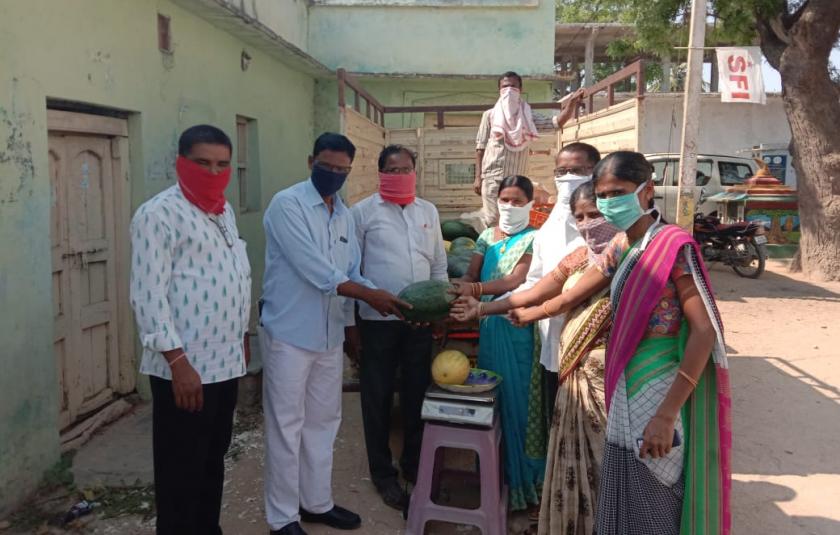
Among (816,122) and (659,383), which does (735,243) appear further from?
(659,383)

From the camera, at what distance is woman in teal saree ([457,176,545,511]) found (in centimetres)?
360

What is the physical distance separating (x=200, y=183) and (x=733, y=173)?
14059mm

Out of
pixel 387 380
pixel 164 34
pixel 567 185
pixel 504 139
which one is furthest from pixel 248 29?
pixel 567 185

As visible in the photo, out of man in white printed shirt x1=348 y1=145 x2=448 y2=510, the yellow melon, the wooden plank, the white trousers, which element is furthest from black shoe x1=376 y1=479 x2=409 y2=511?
the wooden plank

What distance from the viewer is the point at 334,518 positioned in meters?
3.51

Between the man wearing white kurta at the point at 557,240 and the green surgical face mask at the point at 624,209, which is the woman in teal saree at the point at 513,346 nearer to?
the man wearing white kurta at the point at 557,240

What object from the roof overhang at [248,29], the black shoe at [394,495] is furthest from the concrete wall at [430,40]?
the black shoe at [394,495]

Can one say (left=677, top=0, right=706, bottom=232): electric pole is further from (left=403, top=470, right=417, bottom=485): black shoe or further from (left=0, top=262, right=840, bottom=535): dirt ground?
(left=403, top=470, right=417, bottom=485): black shoe

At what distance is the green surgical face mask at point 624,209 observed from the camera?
2355mm

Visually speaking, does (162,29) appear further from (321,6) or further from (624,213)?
(321,6)

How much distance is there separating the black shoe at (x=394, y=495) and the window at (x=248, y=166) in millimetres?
5428

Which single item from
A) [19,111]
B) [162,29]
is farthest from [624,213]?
[162,29]

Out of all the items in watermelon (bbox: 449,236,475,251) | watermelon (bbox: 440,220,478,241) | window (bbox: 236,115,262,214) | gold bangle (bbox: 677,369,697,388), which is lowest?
gold bangle (bbox: 677,369,697,388)

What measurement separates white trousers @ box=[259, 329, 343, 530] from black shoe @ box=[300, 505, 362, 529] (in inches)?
1.7
